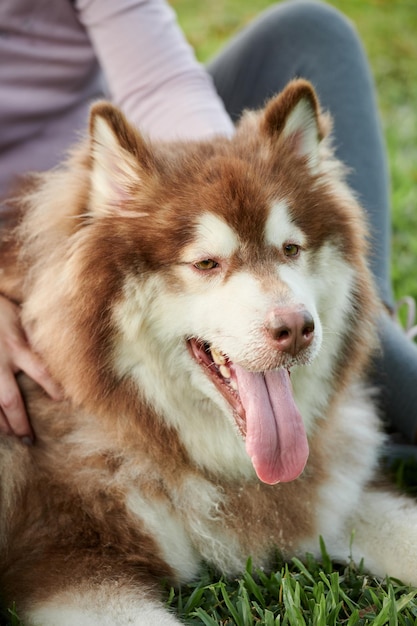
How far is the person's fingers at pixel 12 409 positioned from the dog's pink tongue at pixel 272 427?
0.67 meters

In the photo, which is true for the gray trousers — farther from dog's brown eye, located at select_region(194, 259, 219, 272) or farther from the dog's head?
dog's brown eye, located at select_region(194, 259, 219, 272)

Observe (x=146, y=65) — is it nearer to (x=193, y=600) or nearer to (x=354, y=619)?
(x=193, y=600)

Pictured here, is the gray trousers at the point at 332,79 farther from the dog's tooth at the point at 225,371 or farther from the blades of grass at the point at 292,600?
the blades of grass at the point at 292,600

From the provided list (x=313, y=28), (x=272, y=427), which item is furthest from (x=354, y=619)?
(x=313, y=28)

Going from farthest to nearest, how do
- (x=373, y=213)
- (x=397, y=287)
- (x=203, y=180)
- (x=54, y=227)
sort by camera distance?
1. (x=397, y=287)
2. (x=373, y=213)
3. (x=54, y=227)
4. (x=203, y=180)

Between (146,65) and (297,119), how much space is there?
868mm

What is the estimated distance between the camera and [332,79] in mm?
3607

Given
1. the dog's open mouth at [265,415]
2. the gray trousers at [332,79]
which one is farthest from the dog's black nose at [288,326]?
the gray trousers at [332,79]

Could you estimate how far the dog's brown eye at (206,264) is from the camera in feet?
7.37

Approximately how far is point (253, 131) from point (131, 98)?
0.81 m

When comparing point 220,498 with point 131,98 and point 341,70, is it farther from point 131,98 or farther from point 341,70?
point 341,70

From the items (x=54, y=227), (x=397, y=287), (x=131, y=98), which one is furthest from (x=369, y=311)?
(x=397, y=287)

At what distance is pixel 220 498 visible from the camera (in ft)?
8.07

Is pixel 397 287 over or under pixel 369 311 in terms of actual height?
under
